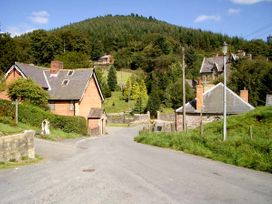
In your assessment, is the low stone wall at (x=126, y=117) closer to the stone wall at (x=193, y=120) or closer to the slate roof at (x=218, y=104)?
the slate roof at (x=218, y=104)

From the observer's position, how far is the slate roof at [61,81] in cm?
4608

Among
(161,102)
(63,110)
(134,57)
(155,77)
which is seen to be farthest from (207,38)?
(63,110)

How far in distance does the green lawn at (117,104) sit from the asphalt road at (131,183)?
200 feet

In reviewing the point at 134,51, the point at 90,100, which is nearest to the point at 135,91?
the point at 90,100

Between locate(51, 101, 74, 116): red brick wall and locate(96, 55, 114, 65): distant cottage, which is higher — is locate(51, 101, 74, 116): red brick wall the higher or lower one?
the lower one

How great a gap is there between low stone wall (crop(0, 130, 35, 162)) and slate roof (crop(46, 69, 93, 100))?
27.6m

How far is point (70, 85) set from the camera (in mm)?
47719

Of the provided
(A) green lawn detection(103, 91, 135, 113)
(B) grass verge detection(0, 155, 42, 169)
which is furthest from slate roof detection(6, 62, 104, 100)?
(A) green lawn detection(103, 91, 135, 113)

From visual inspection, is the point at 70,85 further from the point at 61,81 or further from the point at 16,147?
the point at 16,147

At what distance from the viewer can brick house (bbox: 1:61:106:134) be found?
150 ft

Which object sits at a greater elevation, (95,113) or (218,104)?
(218,104)

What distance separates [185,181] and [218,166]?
4.59 m

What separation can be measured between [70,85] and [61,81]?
6.48 ft

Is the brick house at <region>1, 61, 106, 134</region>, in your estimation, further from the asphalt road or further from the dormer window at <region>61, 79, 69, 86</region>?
Answer: the asphalt road
